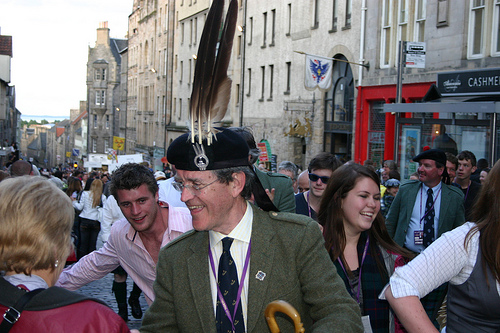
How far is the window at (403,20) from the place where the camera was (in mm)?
20266

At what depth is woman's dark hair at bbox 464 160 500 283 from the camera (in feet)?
9.43

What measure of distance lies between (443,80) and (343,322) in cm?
1544

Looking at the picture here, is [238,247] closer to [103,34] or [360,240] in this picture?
[360,240]

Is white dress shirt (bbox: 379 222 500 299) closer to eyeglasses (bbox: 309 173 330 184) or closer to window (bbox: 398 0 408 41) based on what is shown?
eyeglasses (bbox: 309 173 330 184)

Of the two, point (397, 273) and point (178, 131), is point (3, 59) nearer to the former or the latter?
point (178, 131)

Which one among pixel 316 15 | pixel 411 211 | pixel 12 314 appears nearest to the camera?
pixel 12 314

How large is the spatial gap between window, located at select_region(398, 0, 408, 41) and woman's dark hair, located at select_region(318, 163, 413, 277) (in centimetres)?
1687

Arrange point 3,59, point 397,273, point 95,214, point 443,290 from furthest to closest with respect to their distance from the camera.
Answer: point 3,59 < point 95,214 < point 443,290 < point 397,273

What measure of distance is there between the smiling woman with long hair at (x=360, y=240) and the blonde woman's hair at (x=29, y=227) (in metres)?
2.18

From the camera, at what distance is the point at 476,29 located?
55.3 ft

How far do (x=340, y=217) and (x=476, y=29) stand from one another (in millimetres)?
14210

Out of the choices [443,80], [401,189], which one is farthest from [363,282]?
[443,80]

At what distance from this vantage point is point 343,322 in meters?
2.64

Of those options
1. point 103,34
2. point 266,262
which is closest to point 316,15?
point 266,262
